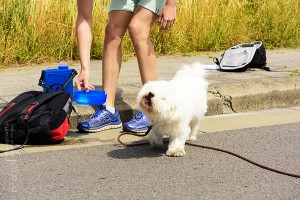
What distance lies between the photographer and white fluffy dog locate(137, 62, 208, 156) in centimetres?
476

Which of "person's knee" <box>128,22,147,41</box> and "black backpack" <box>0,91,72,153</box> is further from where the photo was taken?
"person's knee" <box>128,22,147,41</box>

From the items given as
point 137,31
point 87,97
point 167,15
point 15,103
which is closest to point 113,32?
point 137,31

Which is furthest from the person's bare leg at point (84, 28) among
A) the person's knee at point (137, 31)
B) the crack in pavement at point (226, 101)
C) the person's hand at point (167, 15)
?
the crack in pavement at point (226, 101)

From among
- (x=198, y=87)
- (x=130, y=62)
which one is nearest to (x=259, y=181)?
(x=198, y=87)

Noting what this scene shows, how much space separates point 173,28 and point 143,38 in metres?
4.11

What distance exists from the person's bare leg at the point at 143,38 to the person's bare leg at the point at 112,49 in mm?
161

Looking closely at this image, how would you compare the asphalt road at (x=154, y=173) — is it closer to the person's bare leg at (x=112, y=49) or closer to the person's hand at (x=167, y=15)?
the person's bare leg at (x=112, y=49)

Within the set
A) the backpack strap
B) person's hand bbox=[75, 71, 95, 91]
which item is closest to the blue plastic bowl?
person's hand bbox=[75, 71, 95, 91]

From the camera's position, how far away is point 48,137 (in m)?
5.25

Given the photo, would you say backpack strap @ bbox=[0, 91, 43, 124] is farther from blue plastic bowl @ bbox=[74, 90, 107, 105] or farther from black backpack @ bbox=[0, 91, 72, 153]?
blue plastic bowl @ bbox=[74, 90, 107, 105]

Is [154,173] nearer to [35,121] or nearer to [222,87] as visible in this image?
[35,121]

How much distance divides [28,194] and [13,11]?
5078mm

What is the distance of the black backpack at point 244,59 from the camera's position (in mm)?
8094

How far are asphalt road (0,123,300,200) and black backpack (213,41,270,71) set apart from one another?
2.61 m
